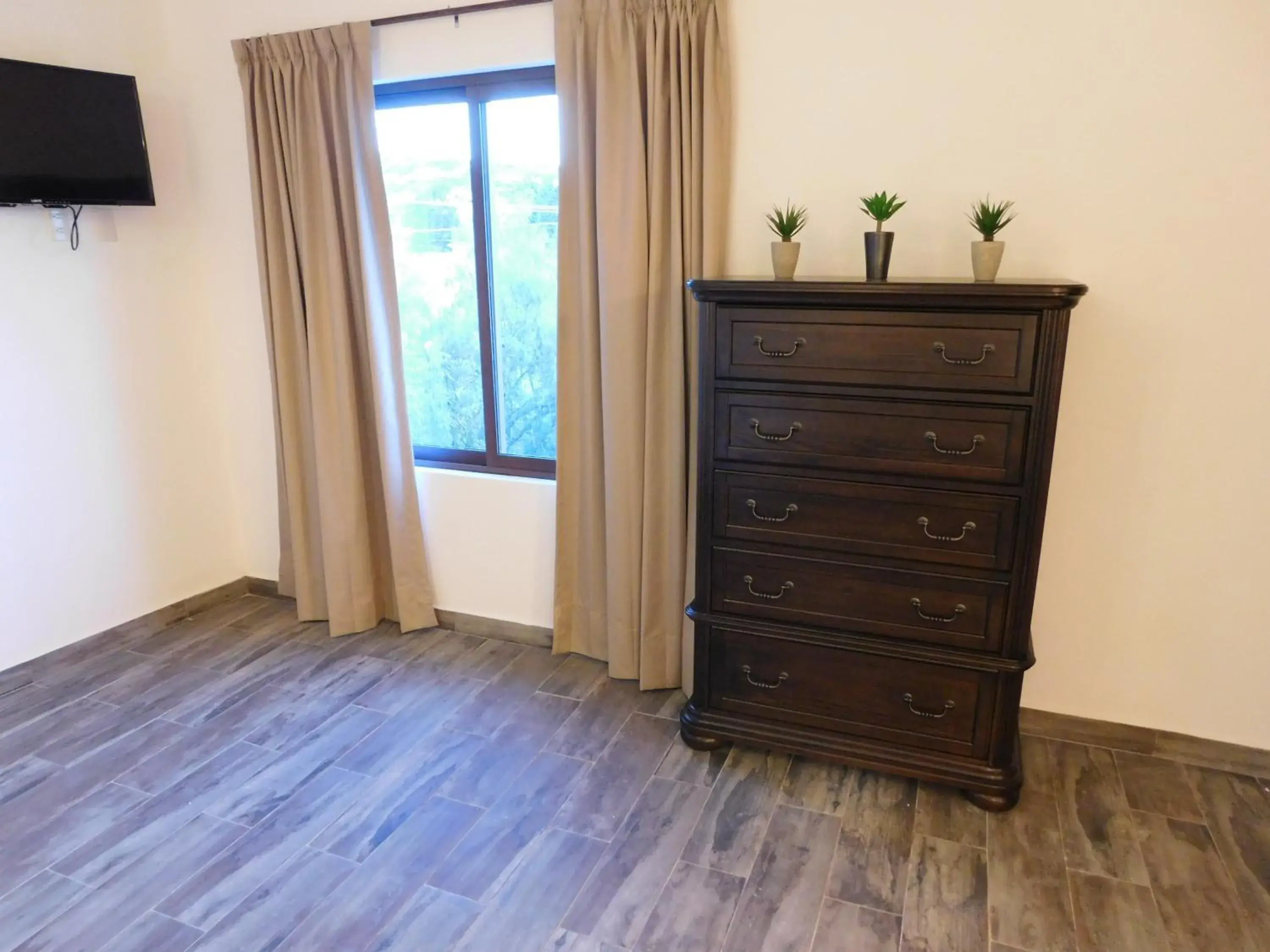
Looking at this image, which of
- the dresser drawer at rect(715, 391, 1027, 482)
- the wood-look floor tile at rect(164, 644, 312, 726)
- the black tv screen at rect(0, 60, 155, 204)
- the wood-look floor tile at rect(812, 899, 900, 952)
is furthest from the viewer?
the wood-look floor tile at rect(164, 644, 312, 726)

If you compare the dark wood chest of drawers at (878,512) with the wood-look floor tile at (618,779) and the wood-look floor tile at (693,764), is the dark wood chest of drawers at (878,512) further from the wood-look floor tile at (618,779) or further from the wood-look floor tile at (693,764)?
the wood-look floor tile at (618,779)

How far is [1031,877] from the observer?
6.26 ft

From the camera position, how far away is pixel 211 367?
134 inches

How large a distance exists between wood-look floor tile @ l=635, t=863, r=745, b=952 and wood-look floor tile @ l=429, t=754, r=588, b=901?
386mm

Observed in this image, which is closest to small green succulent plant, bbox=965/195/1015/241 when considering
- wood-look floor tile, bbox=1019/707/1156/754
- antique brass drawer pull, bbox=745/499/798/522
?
antique brass drawer pull, bbox=745/499/798/522

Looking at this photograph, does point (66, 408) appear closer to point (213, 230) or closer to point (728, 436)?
point (213, 230)

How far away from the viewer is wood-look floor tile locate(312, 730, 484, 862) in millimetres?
2049

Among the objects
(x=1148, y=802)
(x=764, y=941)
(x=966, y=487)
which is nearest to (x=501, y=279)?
(x=966, y=487)

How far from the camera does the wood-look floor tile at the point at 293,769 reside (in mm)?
2170

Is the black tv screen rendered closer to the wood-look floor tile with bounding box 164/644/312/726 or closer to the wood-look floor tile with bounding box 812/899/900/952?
the wood-look floor tile with bounding box 164/644/312/726

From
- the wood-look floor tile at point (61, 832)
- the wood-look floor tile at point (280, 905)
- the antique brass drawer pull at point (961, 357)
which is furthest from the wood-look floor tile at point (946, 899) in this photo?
the wood-look floor tile at point (61, 832)

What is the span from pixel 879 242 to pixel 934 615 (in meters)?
0.98

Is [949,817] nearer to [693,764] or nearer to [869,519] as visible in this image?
[693,764]

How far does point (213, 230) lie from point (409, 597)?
66.4 inches
